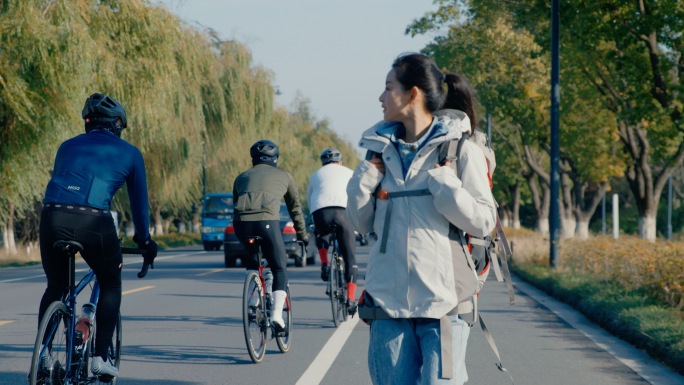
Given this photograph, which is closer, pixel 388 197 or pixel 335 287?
pixel 388 197

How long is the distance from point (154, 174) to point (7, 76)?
13.2m

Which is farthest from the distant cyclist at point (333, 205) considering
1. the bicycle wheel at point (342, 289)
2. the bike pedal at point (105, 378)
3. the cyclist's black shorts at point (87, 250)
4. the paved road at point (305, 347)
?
the bike pedal at point (105, 378)

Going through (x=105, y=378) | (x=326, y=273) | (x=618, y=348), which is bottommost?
(x=618, y=348)

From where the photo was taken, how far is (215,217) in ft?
123

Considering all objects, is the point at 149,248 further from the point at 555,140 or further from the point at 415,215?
the point at 555,140

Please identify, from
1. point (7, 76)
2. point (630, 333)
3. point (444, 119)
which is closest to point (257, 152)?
point (630, 333)

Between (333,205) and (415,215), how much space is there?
6.84 metres

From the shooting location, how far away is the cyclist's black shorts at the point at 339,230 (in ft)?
34.6

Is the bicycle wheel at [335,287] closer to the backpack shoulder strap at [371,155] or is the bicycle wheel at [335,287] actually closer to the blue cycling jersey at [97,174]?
the blue cycling jersey at [97,174]

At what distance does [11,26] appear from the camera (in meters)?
20.3

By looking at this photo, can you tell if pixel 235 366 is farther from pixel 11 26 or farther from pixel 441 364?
pixel 11 26

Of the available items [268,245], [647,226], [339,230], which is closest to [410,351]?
[268,245]

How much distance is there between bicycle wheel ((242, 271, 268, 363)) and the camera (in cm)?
812

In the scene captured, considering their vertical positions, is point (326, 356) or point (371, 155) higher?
point (371, 155)
